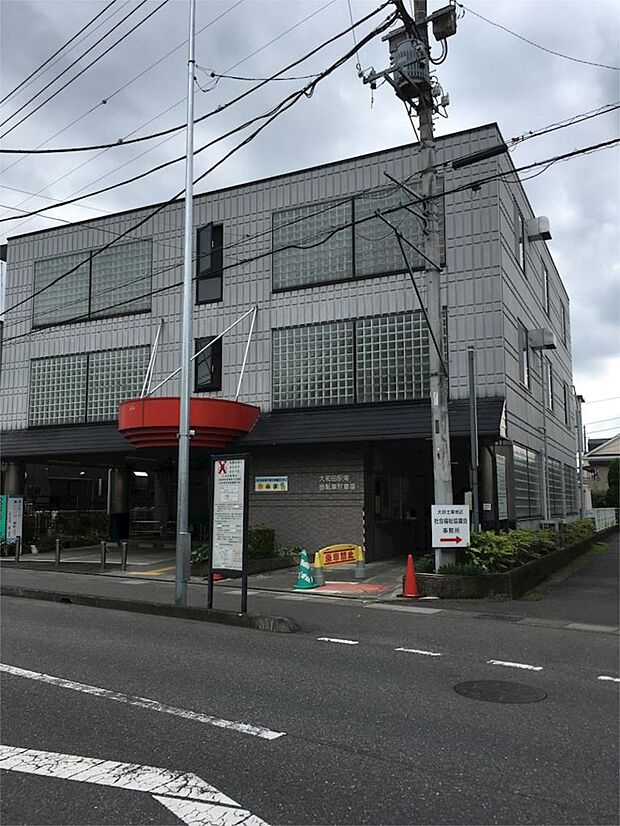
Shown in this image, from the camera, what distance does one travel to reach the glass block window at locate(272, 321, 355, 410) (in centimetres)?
2041

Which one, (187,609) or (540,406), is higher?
(540,406)

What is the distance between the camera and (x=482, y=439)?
706 inches

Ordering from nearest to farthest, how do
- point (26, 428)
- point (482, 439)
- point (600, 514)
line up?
point (482, 439) → point (26, 428) → point (600, 514)

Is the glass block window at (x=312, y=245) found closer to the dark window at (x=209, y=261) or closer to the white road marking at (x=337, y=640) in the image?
the dark window at (x=209, y=261)

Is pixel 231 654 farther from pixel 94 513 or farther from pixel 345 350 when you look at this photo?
pixel 94 513

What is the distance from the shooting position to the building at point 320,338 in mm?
18828

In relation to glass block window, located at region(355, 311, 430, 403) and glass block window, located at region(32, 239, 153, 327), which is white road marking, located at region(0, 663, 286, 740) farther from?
glass block window, located at region(32, 239, 153, 327)

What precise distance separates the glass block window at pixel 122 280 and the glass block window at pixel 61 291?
0.52 meters

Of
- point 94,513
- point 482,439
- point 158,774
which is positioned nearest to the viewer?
point 158,774

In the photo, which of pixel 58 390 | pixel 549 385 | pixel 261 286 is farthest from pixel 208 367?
pixel 549 385

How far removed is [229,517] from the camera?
445 inches

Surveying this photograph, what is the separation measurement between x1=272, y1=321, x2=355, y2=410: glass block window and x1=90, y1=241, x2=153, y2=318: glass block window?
18.0 feet

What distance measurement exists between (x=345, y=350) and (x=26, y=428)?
12.4m

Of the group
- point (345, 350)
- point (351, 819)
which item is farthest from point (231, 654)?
point (345, 350)
